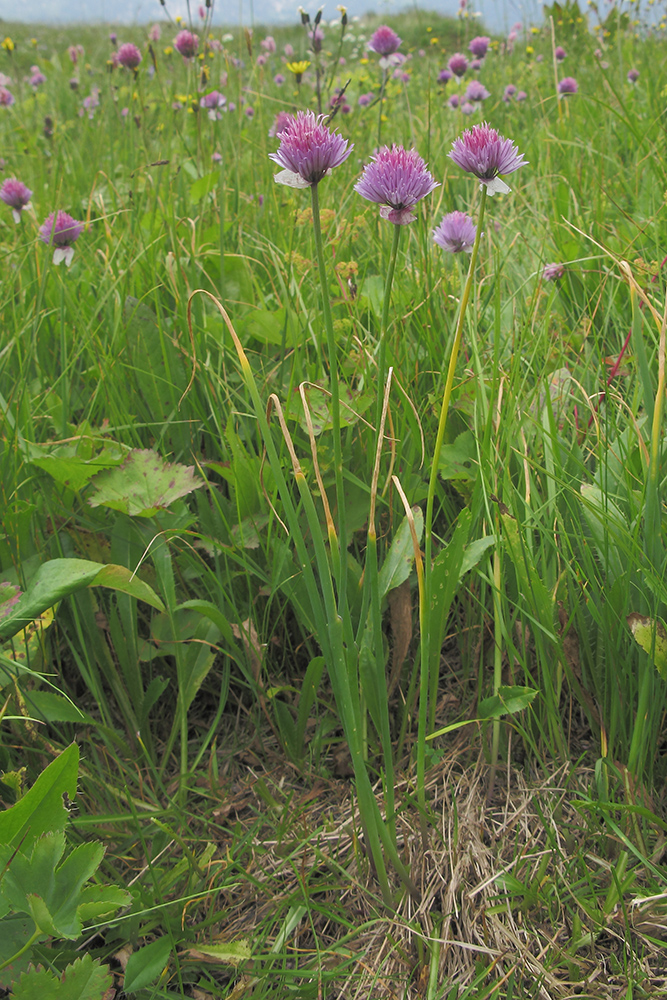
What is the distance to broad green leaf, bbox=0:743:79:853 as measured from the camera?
0.64 meters

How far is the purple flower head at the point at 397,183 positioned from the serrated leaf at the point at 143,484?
468 millimetres

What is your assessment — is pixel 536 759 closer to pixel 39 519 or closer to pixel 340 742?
pixel 340 742

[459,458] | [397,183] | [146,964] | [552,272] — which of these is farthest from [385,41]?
[146,964]

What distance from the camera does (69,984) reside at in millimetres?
604

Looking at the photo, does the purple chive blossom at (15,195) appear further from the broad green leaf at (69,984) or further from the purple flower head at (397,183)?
the broad green leaf at (69,984)

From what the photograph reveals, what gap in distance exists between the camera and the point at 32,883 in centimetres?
62

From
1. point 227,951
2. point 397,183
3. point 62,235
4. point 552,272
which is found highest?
point 397,183

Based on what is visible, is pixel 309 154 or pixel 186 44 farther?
pixel 186 44

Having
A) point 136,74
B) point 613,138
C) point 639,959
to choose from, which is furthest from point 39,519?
point 613,138

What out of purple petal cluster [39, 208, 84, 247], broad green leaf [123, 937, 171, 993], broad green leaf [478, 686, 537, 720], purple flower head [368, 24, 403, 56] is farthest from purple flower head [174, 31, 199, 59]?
broad green leaf [123, 937, 171, 993]

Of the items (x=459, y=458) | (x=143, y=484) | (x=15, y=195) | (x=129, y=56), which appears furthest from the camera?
(x=129, y=56)

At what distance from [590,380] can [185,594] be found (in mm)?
862

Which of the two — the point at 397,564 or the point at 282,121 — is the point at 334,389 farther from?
the point at 282,121

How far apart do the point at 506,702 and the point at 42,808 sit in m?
0.55
